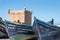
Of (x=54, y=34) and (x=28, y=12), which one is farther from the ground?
(x=28, y=12)

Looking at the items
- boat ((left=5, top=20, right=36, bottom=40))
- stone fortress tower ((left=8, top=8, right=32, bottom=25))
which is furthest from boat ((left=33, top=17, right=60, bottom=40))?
stone fortress tower ((left=8, top=8, right=32, bottom=25))

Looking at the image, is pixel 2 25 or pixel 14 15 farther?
pixel 14 15

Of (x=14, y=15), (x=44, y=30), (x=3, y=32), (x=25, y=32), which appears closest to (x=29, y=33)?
(x=25, y=32)

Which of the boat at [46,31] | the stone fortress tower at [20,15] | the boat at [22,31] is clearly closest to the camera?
the boat at [46,31]

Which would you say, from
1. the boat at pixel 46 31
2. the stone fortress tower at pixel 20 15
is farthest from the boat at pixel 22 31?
the stone fortress tower at pixel 20 15

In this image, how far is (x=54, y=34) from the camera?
5.88 metres

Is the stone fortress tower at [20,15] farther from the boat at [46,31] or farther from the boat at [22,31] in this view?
the boat at [46,31]

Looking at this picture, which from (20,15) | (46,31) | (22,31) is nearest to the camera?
(46,31)

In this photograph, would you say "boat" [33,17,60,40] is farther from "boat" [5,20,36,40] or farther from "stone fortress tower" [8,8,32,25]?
"stone fortress tower" [8,8,32,25]

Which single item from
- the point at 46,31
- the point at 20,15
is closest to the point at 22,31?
the point at 46,31

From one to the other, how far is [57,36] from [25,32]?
1.14 m

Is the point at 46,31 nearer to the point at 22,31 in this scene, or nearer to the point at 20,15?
the point at 22,31

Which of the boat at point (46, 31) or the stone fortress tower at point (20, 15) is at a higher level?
the stone fortress tower at point (20, 15)

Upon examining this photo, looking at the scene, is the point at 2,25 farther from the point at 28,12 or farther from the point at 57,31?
the point at 28,12
